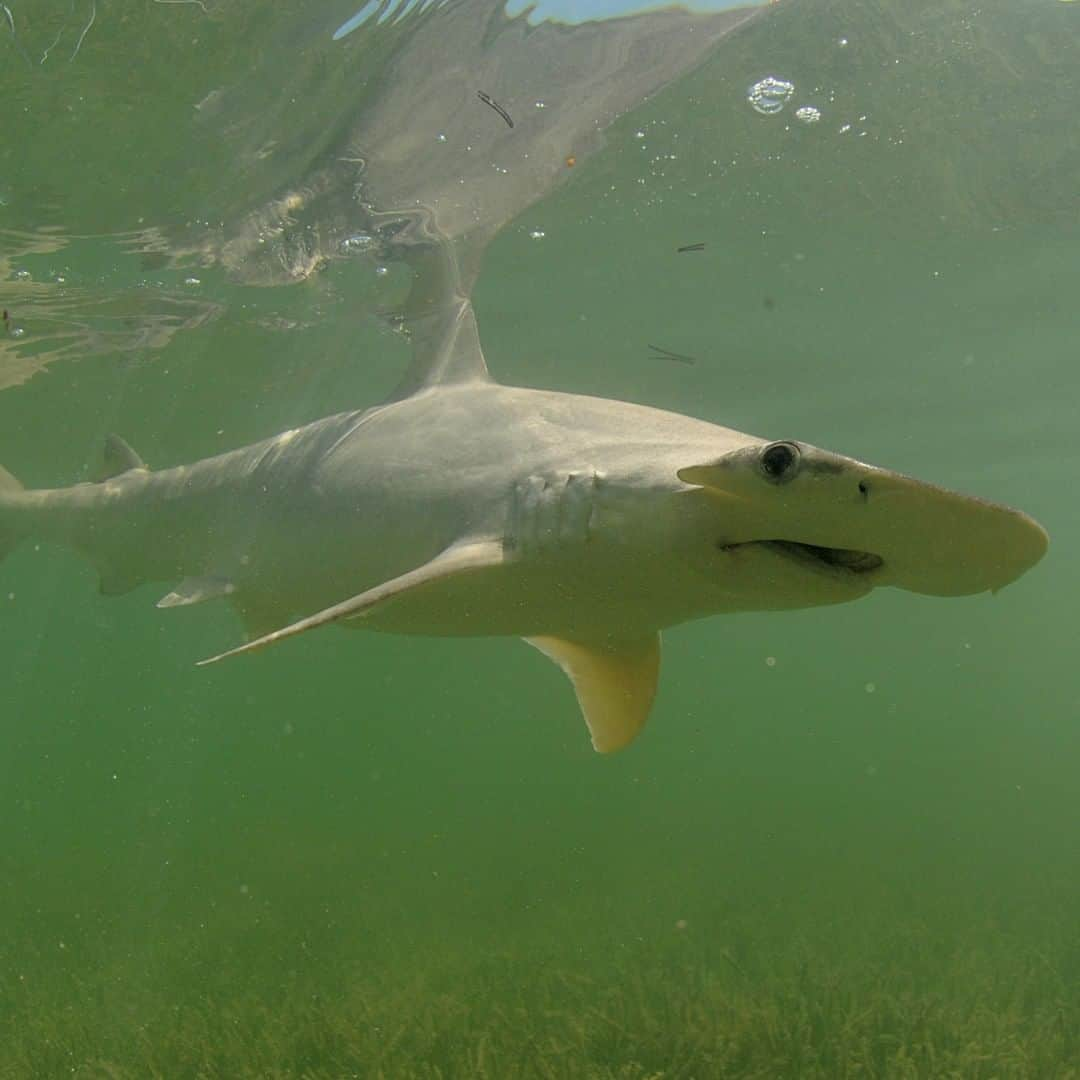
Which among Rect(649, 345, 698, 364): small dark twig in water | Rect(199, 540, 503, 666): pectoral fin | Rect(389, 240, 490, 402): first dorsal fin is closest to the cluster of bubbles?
Rect(389, 240, 490, 402): first dorsal fin

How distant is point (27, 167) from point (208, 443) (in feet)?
51.4

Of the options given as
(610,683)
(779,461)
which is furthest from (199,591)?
(779,461)

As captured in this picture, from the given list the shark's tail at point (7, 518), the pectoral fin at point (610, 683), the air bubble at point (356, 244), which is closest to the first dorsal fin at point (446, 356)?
the pectoral fin at point (610, 683)

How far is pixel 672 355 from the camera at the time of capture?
18953mm

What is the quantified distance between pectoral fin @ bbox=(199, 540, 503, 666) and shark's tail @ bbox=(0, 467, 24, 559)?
5715 millimetres

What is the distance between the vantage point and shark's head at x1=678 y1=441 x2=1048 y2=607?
248 cm

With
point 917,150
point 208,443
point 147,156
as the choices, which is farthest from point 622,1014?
point 208,443

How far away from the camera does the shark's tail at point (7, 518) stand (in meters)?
8.33

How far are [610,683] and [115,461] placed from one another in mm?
5197

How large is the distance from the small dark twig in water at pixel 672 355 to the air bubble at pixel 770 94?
8.09 m

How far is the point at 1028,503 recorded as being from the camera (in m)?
38.2

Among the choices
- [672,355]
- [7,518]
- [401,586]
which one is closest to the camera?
[401,586]

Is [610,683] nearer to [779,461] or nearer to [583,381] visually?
[779,461]

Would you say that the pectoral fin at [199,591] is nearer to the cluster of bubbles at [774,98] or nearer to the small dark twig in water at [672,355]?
the cluster of bubbles at [774,98]
